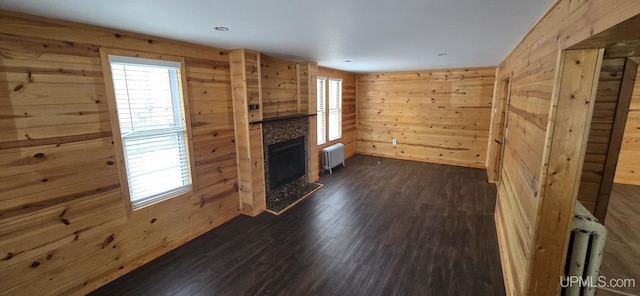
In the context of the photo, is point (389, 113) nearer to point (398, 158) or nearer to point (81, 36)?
point (398, 158)

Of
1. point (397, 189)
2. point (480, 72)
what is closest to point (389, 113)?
point (480, 72)

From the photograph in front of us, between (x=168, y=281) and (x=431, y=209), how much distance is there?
3279mm

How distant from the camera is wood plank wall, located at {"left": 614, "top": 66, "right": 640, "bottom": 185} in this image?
4.26 metres

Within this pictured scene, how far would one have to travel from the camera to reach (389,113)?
6.52 meters

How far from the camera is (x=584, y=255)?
158cm

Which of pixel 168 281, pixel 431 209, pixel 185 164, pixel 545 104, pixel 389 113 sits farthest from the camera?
pixel 389 113

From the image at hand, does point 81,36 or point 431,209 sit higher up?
point 81,36

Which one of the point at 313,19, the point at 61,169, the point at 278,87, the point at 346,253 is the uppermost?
the point at 313,19

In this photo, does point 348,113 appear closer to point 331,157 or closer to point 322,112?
point 322,112

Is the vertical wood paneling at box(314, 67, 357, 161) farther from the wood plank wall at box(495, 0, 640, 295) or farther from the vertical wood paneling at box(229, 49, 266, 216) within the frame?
the wood plank wall at box(495, 0, 640, 295)

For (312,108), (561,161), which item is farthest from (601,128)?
(312,108)

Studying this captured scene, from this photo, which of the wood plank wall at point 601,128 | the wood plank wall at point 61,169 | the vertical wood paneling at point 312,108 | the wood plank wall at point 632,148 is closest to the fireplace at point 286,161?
the vertical wood paneling at point 312,108

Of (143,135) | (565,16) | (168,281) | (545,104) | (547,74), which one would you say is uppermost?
(565,16)

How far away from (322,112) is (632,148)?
Answer: 544 cm
